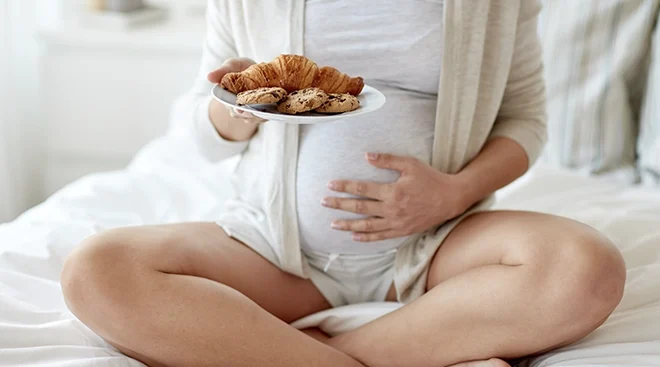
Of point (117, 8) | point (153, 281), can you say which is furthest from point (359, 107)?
point (117, 8)

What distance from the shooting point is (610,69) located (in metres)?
1.52

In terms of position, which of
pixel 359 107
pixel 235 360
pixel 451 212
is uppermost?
pixel 359 107

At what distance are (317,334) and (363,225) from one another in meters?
0.16

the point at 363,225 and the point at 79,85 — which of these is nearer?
the point at 363,225

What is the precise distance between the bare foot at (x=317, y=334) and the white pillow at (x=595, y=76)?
0.73 m

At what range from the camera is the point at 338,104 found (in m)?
0.82

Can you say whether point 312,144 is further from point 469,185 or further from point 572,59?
point 572,59

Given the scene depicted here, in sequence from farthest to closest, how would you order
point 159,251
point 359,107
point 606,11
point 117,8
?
point 117,8 → point 606,11 → point 159,251 → point 359,107

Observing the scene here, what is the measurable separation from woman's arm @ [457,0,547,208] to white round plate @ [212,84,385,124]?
0.23 metres

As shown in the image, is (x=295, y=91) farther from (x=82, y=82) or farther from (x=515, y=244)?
(x=82, y=82)

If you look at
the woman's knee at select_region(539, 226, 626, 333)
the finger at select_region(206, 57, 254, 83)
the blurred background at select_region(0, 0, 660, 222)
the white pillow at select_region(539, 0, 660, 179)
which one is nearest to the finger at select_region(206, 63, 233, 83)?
the finger at select_region(206, 57, 254, 83)

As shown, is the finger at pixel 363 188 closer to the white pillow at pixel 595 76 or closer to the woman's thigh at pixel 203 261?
the woman's thigh at pixel 203 261

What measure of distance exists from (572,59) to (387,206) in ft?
2.35

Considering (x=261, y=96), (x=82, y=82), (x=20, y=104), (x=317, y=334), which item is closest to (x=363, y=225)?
(x=317, y=334)
